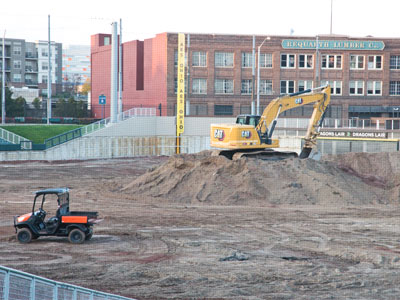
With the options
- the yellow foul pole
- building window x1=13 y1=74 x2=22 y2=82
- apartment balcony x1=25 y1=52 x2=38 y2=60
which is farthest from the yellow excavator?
apartment balcony x1=25 y1=52 x2=38 y2=60

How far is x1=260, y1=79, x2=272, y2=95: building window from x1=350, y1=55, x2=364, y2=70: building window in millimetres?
10302

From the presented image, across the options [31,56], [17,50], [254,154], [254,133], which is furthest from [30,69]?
[254,133]

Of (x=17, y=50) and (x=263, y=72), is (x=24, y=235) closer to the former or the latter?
(x=263, y=72)

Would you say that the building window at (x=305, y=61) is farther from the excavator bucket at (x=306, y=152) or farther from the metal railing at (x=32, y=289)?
the metal railing at (x=32, y=289)

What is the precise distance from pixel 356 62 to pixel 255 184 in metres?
44.6

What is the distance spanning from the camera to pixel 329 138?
45219mm

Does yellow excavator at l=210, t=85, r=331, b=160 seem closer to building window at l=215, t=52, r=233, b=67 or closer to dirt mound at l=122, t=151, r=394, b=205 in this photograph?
dirt mound at l=122, t=151, r=394, b=205

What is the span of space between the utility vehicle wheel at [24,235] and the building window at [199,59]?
163 feet

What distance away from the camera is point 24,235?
18.5 meters

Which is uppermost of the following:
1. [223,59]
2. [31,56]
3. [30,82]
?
[31,56]

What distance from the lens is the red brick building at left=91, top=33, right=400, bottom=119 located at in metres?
66.2

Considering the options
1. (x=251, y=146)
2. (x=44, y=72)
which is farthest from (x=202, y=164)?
(x=44, y=72)

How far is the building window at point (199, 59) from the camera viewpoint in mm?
66438

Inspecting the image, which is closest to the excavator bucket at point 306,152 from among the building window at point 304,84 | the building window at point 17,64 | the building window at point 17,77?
the building window at point 304,84
